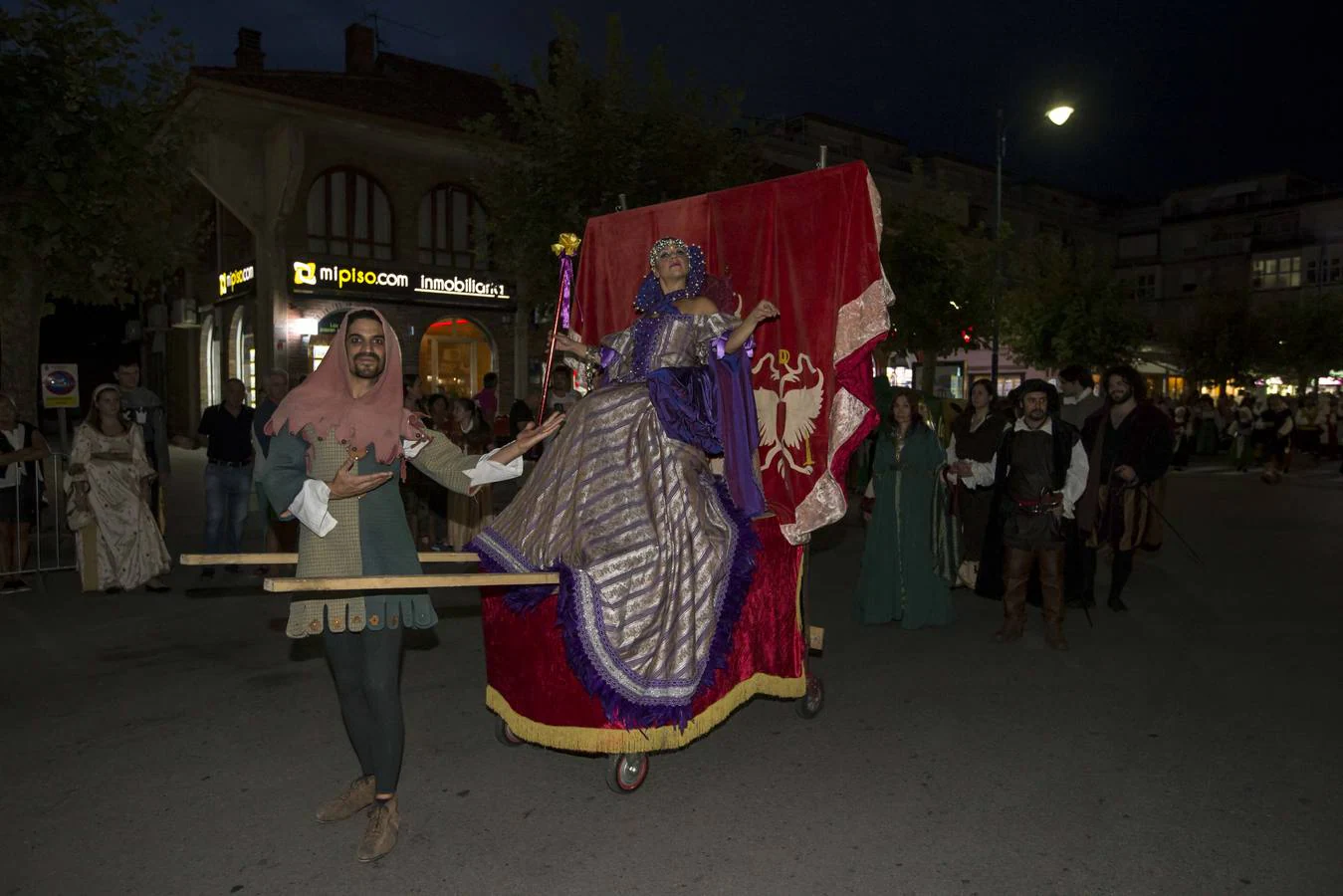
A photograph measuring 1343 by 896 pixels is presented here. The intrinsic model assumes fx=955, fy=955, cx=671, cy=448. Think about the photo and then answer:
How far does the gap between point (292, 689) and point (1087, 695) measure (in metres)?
4.67

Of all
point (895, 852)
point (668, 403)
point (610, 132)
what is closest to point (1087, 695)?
point (895, 852)

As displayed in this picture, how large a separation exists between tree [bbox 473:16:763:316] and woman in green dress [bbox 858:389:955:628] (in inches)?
300

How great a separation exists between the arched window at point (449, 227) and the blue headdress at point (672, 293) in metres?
20.1

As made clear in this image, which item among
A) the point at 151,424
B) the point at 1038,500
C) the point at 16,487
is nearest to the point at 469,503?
the point at 151,424

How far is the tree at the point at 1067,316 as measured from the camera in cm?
3269

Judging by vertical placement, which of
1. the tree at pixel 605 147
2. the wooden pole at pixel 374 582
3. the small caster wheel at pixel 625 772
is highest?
the tree at pixel 605 147

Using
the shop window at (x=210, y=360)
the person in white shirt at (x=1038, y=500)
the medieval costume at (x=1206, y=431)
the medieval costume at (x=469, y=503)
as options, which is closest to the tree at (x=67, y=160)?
the medieval costume at (x=469, y=503)

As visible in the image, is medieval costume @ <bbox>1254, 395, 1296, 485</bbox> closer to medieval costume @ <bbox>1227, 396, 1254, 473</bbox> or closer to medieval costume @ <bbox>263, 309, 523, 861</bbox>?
medieval costume @ <bbox>1227, 396, 1254, 473</bbox>

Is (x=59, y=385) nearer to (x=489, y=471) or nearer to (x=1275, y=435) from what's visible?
(x=489, y=471)

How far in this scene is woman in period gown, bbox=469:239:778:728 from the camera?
4047 millimetres

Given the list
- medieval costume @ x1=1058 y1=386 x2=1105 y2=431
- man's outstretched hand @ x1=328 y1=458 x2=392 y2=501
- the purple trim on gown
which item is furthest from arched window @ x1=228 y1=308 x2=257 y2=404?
man's outstretched hand @ x1=328 y1=458 x2=392 y2=501

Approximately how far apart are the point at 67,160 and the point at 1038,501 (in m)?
9.14

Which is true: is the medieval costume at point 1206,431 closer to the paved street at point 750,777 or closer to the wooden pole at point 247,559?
the paved street at point 750,777

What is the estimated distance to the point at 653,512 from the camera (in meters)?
4.25
